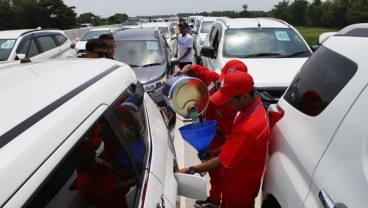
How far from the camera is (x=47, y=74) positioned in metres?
1.97

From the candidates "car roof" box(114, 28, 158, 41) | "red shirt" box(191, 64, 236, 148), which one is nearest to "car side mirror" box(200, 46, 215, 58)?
"car roof" box(114, 28, 158, 41)

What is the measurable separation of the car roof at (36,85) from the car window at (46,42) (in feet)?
26.3

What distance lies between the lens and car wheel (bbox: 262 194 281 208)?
235 centimetres

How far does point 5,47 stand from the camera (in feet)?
27.7

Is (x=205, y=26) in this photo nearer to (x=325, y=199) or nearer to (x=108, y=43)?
(x=108, y=43)

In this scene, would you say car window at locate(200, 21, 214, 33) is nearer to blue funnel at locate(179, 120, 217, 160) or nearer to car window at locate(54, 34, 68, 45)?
car window at locate(54, 34, 68, 45)

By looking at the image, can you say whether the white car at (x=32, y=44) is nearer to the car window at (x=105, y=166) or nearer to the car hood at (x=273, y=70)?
the car hood at (x=273, y=70)

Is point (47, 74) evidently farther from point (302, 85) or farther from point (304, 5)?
point (304, 5)

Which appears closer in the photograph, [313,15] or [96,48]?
[96,48]

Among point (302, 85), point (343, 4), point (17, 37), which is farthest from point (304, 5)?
point (302, 85)

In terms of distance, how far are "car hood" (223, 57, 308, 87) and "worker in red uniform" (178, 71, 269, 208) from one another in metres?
2.36

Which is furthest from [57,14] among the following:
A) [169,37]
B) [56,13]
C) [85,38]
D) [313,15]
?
[169,37]

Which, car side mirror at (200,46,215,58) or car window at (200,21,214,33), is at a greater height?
car side mirror at (200,46,215,58)

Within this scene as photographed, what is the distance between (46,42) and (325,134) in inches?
380
